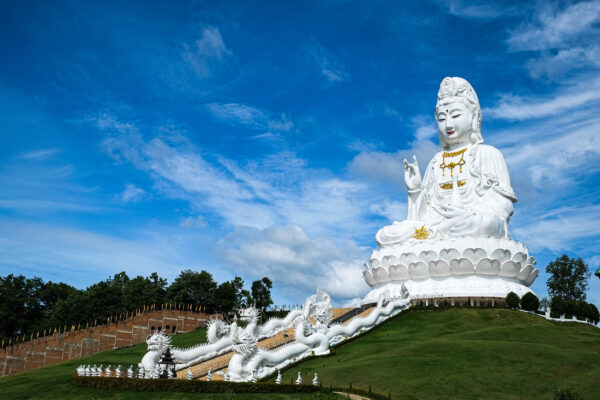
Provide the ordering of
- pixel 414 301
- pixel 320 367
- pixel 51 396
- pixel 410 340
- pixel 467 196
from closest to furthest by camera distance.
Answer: pixel 51 396
pixel 320 367
pixel 410 340
pixel 414 301
pixel 467 196

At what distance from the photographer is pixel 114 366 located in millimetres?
24016

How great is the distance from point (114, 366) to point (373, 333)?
10.9 metres

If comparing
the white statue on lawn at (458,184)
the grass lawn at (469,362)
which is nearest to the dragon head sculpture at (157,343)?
the grass lawn at (469,362)

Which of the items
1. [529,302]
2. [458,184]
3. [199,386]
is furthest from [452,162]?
[199,386]

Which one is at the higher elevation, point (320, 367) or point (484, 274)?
point (484, 274)

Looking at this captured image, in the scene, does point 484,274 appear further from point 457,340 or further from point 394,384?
point 394,384

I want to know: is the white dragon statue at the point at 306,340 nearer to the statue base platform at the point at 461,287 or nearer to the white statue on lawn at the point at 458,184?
the statue base platform at the point at 461,287

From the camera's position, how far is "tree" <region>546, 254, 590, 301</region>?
44.6 m

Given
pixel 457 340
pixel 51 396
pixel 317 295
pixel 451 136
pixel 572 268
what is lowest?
pixel 51 396

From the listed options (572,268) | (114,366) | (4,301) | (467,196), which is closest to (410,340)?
(114,366)

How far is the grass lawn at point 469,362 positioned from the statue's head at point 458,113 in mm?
13720

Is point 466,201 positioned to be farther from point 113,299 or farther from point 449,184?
point 113,299

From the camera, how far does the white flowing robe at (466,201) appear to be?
104 feet

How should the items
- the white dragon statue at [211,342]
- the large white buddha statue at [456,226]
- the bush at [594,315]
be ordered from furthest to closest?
the large white buddha statue at [456,226], the bush at [594,315], the white dragon statue at [211,342]
